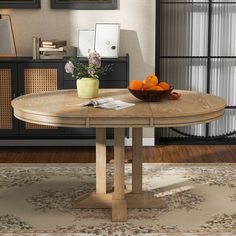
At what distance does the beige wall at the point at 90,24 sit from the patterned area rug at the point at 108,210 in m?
1.29

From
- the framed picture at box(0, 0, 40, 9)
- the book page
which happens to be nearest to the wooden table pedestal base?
the book page

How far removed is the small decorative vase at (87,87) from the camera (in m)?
4.11

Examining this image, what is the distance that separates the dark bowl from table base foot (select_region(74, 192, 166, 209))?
0.64 meters

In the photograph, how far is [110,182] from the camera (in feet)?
15.4

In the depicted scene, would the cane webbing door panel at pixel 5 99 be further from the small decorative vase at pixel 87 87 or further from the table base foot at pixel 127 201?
the table base foot at pixel 127 201

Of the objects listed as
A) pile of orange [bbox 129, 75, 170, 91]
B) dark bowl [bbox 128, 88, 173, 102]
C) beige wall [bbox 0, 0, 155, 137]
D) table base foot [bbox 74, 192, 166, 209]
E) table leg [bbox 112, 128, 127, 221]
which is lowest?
table base foot [bbox 74, 192, 166, 209]

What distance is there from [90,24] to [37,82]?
0.76 m

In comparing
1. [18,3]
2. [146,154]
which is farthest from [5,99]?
[146,154]

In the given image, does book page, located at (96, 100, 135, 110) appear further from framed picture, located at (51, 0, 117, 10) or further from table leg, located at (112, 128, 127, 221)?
framed picture, located at (51, 0, 117, 10)

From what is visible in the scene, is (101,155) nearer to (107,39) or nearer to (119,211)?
(119,211)

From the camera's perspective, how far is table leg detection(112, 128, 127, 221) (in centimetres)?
386

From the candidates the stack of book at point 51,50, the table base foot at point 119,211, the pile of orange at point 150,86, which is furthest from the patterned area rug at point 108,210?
the stack of book at point 51,50

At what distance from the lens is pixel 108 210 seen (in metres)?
4.01

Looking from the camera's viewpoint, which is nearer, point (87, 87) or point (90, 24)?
point (87, 87)
